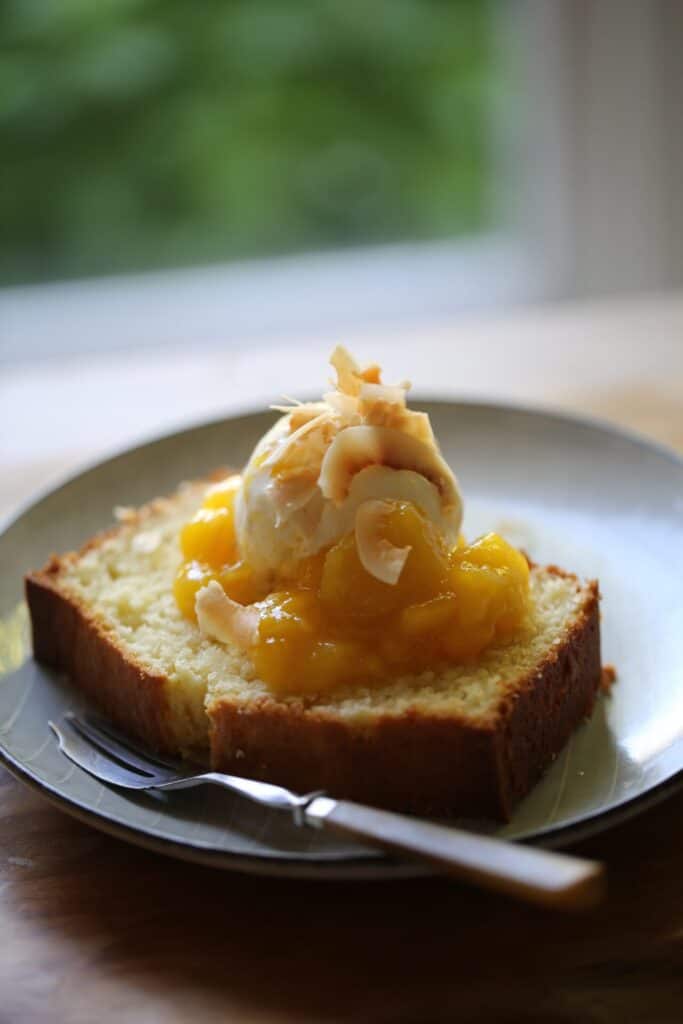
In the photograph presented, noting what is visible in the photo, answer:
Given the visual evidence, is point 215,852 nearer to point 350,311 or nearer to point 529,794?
point 529,794

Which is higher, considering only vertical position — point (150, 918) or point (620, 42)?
point (620, 42)

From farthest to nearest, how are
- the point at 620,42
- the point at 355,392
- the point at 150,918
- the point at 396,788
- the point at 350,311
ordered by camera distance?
the point at 350,311
the point at 620,42
the point at 355,392
the point at 396,788
the point at 150,918

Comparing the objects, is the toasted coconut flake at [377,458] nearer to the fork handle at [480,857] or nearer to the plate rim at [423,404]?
the fork handle at [480,857]

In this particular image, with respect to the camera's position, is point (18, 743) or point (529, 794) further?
point (18, 743)

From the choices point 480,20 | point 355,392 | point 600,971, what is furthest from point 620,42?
point 600,971

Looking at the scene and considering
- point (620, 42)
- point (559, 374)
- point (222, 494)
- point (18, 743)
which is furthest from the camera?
point (620, 42)

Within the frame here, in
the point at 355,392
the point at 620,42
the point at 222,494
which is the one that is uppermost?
the point at 620,42

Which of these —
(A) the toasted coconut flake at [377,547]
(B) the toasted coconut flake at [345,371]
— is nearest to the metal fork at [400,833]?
(A) the toasted coconut flake at [377,547]
